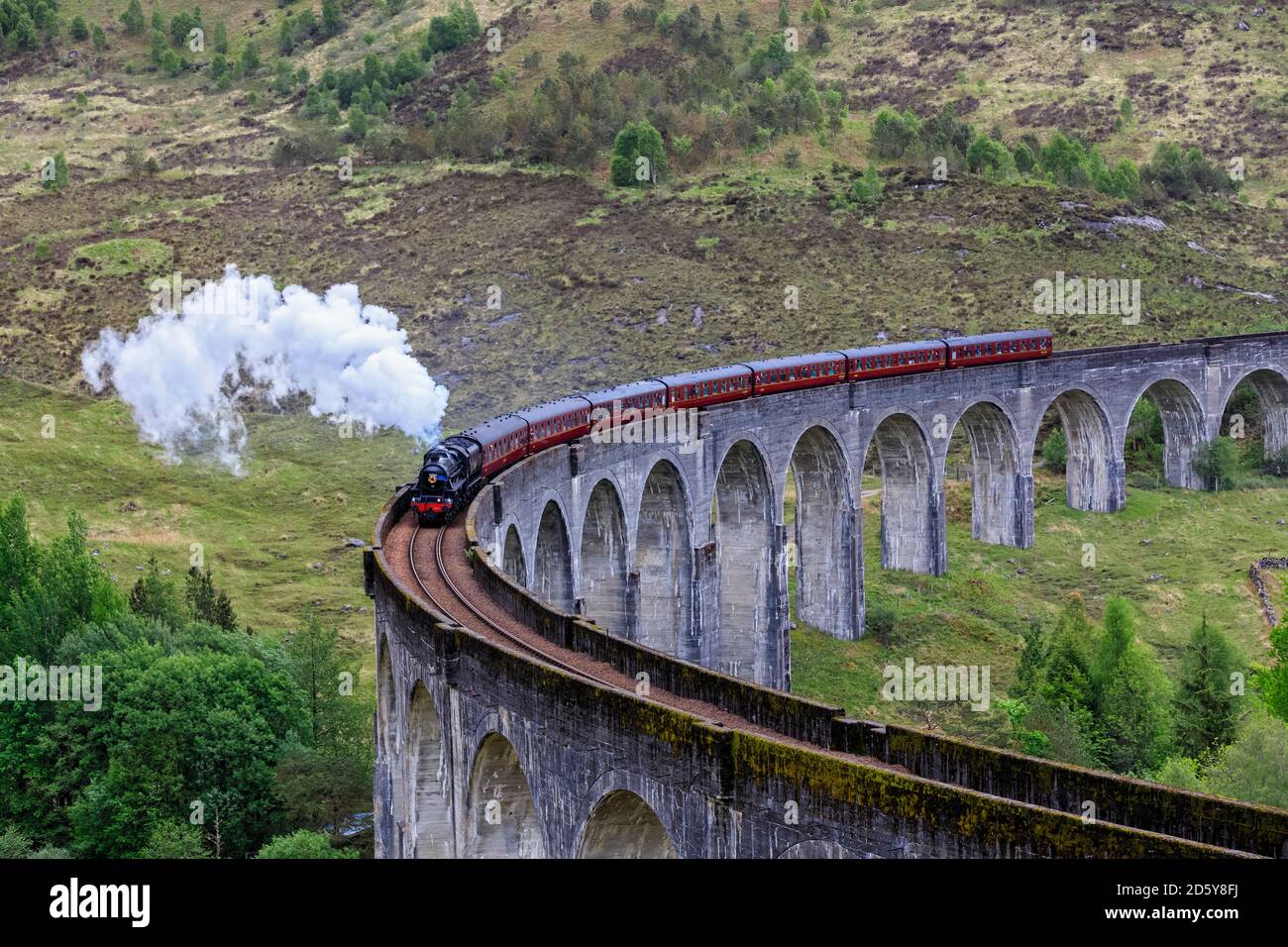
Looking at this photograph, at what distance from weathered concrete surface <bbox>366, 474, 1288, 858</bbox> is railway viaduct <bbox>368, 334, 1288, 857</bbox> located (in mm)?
47

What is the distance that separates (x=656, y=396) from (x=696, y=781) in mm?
35290

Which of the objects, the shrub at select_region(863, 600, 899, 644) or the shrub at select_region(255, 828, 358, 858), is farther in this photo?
the shrub at select_region(863, 600, 899, 644)

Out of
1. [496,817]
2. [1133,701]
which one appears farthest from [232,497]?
[496,817]

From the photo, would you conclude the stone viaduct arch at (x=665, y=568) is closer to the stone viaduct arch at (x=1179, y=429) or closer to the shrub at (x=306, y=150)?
the stone viaduct arch at (x=1179, y=429)

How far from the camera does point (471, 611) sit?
129 feet

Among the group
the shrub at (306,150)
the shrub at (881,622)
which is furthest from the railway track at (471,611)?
the shrub at (306,150)

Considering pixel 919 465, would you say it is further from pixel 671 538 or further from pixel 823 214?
pixel 823 214

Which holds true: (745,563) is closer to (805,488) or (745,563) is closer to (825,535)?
(825,535)

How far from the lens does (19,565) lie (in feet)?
193

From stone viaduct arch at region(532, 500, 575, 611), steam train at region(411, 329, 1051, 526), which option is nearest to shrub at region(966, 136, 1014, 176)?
steam train at region(411, 329, 1051, 526)

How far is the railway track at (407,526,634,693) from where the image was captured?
33.6 meters

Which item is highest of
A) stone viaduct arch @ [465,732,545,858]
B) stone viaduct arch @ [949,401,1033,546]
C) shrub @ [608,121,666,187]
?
shrub @ [608,121,666,187]

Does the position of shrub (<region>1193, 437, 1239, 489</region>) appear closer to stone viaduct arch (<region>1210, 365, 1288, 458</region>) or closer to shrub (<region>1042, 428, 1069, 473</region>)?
stone viaduct arch (<region>1210, 365, 1288, 458</region>)

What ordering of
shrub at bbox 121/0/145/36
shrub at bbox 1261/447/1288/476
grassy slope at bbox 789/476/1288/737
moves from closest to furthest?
1. grassy slope at bbox 789/476/1288/737
2. shrub at bbox 1261/447/1288/476
3. shrub at bbox 121/0/145/36
